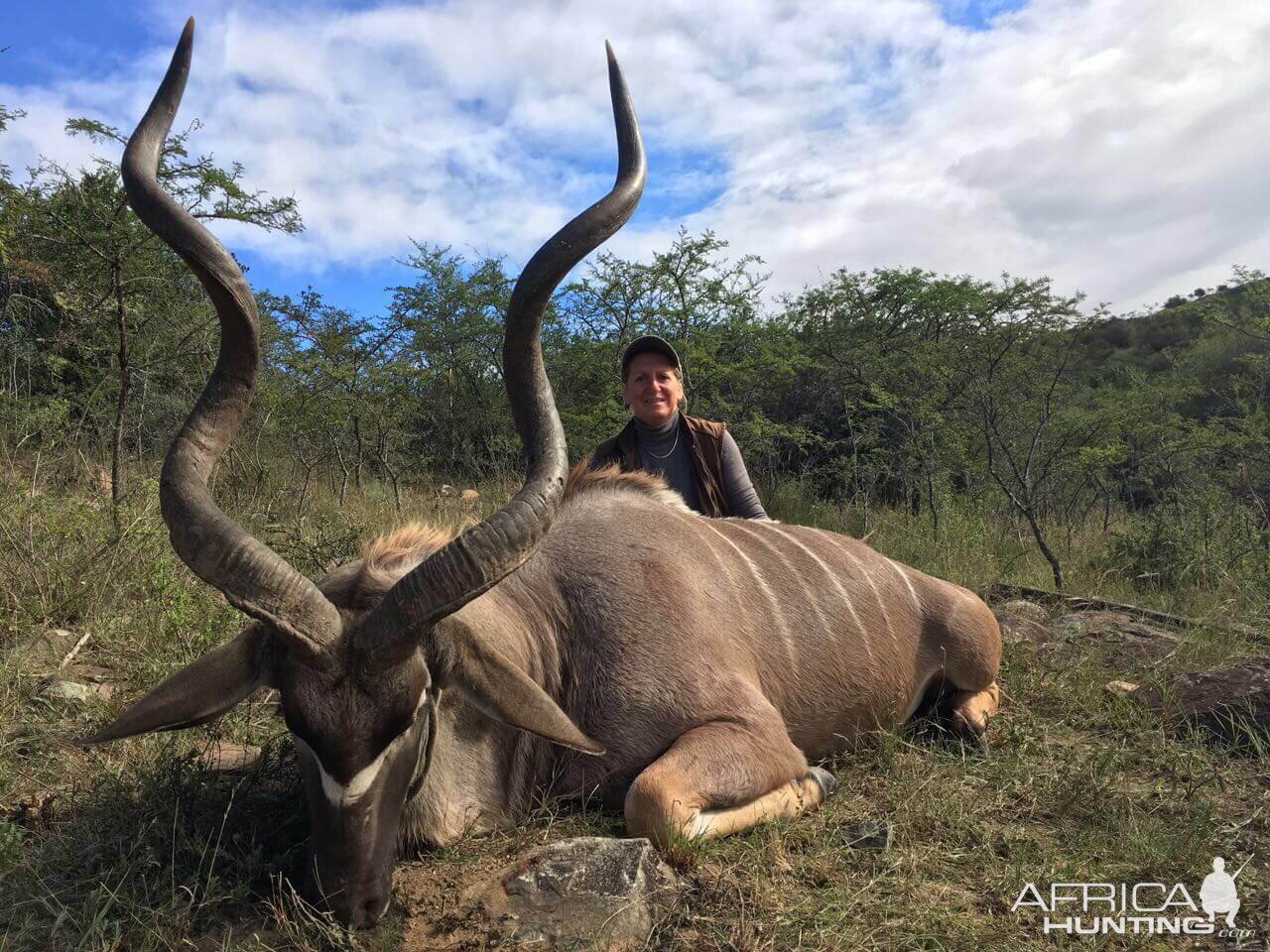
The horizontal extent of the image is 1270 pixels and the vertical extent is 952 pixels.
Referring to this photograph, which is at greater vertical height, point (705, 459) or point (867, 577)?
point (705, 459)

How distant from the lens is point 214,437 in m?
2.33

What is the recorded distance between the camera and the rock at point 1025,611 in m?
5.08

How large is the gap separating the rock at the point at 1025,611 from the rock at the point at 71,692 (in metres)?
4.79

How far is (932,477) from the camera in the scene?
9406 millimetres

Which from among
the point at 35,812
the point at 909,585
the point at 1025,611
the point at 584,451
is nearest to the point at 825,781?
the point at 909,585

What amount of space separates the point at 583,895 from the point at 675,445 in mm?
3354

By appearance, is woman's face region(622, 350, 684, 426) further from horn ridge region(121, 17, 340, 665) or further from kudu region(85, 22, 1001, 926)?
horn ridge region(121, 17, 340, 665)

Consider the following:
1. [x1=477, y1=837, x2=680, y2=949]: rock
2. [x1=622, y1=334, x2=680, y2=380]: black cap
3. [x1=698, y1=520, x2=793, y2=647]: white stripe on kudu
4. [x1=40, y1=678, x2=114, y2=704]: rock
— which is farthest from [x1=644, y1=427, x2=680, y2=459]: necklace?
[x1=477, y1=837, x2=680, y2=949]: rock

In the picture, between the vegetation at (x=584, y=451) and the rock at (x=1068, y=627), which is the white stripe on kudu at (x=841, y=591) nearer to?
the vegetation at (x=584, y=451)

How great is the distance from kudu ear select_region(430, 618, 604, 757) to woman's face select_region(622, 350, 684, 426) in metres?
2.89

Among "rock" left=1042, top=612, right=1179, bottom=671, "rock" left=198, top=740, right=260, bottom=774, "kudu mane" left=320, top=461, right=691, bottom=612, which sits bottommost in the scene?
"rock" left=1042, top=612, right=1179, bottom=671

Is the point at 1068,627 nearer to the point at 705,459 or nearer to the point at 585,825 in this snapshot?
the point at 705,459

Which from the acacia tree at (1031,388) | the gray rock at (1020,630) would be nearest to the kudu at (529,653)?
the gray rock at (1020,630)

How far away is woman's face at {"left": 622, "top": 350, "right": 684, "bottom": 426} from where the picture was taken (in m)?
4.90
